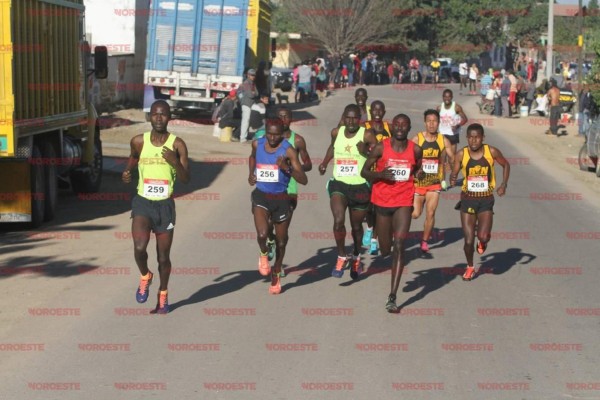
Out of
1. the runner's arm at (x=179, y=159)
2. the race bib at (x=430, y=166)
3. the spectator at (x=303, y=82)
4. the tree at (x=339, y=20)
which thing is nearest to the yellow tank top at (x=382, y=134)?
the race bib at (x=430, y=166)

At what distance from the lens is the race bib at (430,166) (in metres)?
13.4

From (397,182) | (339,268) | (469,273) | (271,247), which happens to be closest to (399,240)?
(397,182)

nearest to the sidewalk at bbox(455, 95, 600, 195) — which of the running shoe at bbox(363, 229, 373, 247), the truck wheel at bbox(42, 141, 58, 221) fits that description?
the running shoe at bbox(363, 229, 373, 247)

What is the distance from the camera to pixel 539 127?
125ft

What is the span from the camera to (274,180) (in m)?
10.8

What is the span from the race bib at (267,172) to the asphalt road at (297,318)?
116cm

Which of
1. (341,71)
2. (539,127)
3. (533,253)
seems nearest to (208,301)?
(533,253)

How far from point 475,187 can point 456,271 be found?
1.09 m

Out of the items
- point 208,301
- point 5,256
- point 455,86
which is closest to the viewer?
point 208,301

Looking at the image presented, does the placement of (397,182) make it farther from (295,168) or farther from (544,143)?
(544,143)

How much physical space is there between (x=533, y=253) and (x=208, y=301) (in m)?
5.01

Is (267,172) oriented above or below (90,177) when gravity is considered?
above

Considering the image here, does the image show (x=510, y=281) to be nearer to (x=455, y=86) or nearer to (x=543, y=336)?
(x=543, y=336)

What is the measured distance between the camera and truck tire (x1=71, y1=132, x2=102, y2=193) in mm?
18766
